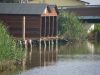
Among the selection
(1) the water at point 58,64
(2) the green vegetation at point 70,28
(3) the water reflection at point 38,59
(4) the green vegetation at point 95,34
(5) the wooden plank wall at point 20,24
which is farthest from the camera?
(4) the green vegetation at point 95,34

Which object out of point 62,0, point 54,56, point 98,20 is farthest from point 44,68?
point 62,0

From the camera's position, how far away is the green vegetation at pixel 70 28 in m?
74.8

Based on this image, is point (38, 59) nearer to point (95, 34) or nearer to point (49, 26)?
point (49, 26)

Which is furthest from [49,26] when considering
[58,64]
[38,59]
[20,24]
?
[58,64]

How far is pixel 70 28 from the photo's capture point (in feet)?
247

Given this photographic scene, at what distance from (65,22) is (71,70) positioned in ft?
129

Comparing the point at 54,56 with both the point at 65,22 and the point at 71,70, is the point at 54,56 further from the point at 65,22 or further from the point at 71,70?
the point at 65,22

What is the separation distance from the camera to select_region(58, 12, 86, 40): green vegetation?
245 feet

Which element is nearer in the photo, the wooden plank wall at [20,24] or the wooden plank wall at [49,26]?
the wooden plank wall at [20,24]

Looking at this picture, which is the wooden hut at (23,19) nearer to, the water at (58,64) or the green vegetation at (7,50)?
the water at (58,64)

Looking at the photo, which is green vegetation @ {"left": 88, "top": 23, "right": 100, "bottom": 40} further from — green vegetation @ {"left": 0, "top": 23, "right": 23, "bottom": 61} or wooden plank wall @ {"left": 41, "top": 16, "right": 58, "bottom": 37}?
green vegetation @ {"left": 0, "top": 23, "right": 23, "bottom": 61}

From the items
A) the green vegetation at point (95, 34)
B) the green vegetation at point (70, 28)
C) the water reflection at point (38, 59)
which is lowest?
the green vegetation at point (95, 34)

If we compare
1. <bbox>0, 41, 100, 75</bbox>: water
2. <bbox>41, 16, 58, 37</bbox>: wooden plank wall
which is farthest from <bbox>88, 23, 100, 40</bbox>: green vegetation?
<bbox>0, 41, 100, 75</bbox>: water

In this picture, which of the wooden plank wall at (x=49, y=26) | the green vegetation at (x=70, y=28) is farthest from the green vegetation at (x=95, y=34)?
the wooden plank wall at (x=49, y=26)
